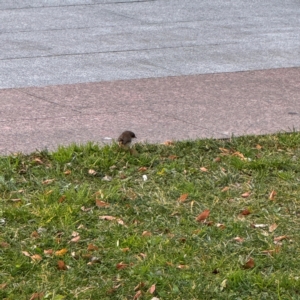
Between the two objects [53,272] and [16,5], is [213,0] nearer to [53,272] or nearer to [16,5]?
[16,5]

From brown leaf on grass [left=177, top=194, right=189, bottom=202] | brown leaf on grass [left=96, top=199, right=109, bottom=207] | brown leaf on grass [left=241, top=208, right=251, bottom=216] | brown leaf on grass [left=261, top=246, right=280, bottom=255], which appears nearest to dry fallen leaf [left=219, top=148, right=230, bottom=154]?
brown leaf on grass [left=177, top=194, right=189, bottom=202]

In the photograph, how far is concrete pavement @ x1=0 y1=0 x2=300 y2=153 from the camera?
291 inches

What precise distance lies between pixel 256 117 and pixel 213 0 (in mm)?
7724

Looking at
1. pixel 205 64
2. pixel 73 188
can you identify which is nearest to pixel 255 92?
pixel 205 64

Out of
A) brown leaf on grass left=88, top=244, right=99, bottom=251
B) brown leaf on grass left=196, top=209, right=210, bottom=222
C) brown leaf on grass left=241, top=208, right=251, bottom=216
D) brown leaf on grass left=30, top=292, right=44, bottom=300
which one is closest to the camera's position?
brown leaf on grass left=30, top=292, right=44, bottom=300

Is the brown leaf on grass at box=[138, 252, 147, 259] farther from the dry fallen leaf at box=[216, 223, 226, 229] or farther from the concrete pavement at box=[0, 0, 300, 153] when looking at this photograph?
the concrete pavement at box=[0, 0, 300, 153]

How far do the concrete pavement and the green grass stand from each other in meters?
0.47

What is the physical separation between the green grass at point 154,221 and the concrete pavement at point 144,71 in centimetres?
47

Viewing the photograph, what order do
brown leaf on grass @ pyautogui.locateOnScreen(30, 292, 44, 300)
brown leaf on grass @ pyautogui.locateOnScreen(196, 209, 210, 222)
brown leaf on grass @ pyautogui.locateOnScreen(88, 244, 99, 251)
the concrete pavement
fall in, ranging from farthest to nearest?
the concrete pavement, brown leaf on grass @ pyautogui.locateOnScreen(196, 209, 210, 222), brown leaf on grass @ pyautogui.locateOnScreen(88, 244, 99, 251), brown leaf on grass @ pyautogui.locateOnScreen(30, 292, 44, 300)

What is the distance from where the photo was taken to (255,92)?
8500 millimetres

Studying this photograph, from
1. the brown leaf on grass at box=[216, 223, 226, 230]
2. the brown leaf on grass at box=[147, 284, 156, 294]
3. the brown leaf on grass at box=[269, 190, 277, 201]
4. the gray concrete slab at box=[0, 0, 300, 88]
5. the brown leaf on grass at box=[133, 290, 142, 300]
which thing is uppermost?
the brown leaf on grass at box=[147, 284, 156, 294]

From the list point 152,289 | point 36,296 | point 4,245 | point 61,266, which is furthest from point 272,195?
point 36,296

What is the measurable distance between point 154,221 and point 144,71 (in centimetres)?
417

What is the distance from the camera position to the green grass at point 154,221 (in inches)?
182
